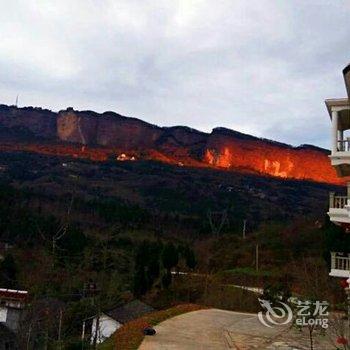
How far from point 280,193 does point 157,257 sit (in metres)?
90.6

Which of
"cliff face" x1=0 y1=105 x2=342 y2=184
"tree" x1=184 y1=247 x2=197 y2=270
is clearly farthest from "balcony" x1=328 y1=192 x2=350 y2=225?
"cliff face" x1=0 y1=105 x2=342 y2=184

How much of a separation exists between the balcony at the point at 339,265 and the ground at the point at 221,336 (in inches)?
81.1

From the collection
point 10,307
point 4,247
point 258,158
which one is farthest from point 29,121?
point 10,307

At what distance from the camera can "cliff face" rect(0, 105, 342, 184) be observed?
151 m

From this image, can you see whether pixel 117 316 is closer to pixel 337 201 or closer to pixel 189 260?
pixel 189 260

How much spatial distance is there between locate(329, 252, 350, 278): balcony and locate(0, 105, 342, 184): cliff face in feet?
412

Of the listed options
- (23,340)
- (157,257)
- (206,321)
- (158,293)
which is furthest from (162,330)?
(157,257)

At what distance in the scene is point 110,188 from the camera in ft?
349

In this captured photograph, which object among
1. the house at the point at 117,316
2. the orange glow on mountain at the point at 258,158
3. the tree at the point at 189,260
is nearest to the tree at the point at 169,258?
the tree at the point at 189,260

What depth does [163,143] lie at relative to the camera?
16175 centimetres

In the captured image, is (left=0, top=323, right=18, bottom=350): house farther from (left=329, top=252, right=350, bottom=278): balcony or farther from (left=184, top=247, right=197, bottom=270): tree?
(left=329, top=252, right=350, bottom=278): balcony

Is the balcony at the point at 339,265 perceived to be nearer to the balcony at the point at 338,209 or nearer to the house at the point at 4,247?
the balcony at the point at 338,209

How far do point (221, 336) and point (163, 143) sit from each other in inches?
5793

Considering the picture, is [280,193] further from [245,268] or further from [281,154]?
[245,268]
